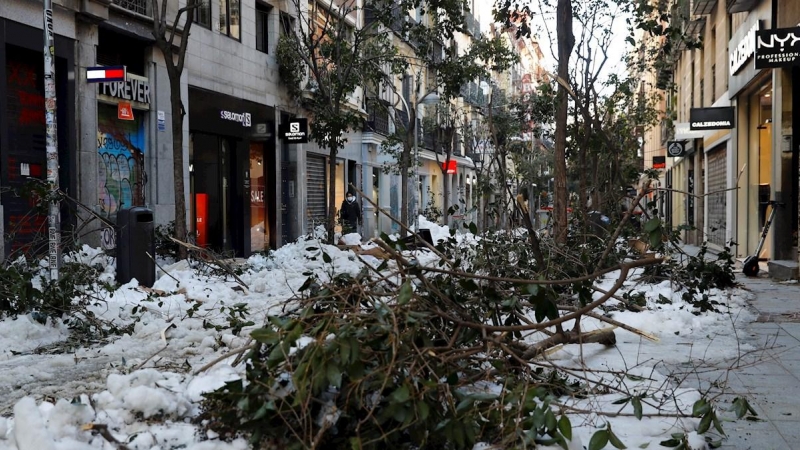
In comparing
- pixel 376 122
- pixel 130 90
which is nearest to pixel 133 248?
pixel 130 90

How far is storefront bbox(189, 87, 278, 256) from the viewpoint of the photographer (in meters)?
19.9

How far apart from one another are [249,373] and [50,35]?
8.79 meters

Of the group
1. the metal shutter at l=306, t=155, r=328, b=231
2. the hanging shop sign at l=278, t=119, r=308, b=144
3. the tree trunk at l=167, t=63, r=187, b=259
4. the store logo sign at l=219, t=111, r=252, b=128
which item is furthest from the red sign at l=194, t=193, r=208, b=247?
the metal shutter at l=306, t=155, r=328, b=231

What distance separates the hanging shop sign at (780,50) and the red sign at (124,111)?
35.6 ft

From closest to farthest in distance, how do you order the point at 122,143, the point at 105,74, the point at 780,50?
the point at 105,74
the point at 780,50
the point at 122,143

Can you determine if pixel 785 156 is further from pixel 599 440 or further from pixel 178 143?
pixel 599 440

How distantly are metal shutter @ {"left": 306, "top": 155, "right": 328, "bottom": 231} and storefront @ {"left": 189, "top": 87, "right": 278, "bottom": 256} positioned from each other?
115 inches

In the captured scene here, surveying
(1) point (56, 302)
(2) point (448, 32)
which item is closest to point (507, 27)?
(2) point (448, 32)

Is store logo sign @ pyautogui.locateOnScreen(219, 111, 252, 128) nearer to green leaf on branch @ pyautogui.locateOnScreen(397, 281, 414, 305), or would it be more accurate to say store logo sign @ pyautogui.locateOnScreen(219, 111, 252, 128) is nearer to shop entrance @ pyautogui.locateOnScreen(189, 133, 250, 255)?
shop entrance @ pyautogui.locateOnScreen(189, 133, 250, 255)

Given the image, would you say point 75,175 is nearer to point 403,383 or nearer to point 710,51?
point 403,383

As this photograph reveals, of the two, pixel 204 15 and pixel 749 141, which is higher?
pixel 204 15

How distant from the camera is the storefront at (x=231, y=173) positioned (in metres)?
19.9

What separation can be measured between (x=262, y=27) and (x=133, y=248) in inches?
564

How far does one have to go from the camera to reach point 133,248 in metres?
10.9
